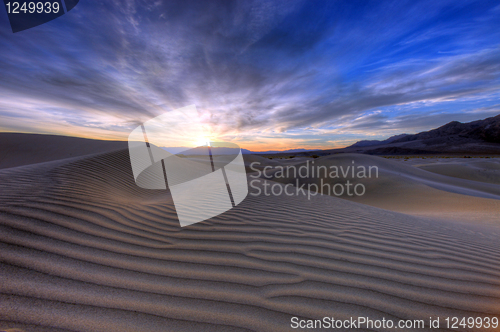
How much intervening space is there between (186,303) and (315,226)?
2.10 metres

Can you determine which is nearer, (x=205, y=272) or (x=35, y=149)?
(x=205, y=272)

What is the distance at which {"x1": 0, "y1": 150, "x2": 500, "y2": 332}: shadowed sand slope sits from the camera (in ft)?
4.21

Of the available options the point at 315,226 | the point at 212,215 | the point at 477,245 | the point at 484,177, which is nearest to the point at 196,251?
the point at 212,215

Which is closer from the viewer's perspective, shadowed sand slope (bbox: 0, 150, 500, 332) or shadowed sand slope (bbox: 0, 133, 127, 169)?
shadowed sand slope (bbox: 0, 150, 500, 332)

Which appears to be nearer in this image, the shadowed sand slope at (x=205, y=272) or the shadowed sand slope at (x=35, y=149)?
the shadowed sand slope at (x=205, y=272)

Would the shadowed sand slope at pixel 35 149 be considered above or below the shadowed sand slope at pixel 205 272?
above

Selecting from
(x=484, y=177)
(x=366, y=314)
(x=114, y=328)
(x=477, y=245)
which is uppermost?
(x=114, y=328)

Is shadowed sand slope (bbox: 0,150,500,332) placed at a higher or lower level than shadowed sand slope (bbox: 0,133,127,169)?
lower

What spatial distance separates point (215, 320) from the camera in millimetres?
1307

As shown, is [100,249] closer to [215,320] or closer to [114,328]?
[114,328]

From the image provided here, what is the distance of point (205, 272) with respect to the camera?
Result: 173 cm

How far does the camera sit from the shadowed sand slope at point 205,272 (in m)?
1.28

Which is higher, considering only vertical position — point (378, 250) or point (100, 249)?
point (100, 249)

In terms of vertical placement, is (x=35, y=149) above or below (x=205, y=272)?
above
